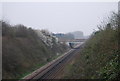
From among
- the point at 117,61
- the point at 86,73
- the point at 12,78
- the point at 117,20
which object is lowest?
the point at 12,78

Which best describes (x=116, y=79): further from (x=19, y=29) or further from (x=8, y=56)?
(x=19, y=29)

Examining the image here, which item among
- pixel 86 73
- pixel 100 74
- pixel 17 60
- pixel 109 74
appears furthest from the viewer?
pixel 17 60

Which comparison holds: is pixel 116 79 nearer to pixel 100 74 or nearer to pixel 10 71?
pixel 100 74

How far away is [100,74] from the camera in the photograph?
9414 millimetres

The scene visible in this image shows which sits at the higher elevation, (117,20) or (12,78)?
(117,20)

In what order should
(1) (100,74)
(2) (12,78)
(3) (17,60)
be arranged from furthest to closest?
(3) (17,60) → (2) (12,78) → (1) (100,74)

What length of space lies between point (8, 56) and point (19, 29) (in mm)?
16998

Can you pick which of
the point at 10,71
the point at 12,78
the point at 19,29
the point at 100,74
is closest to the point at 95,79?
the point at 100,74

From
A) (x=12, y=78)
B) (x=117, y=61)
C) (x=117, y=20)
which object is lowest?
(x=12, y=78)

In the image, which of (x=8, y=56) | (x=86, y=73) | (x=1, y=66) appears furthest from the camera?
(x=8, y=56)

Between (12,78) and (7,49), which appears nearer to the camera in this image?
(12,78)

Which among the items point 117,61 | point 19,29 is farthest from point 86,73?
point 19,29

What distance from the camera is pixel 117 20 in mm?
12258

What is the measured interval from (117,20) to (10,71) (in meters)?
12.2
